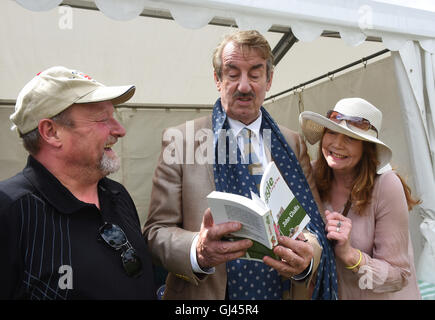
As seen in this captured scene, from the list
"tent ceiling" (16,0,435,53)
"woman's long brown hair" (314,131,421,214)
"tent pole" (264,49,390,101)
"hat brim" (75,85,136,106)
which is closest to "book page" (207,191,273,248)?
"hat brim" (75,85,136,106)

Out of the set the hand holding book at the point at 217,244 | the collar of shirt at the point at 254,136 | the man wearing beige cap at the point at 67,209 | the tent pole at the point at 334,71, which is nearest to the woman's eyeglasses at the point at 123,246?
the man wearing beige cap at the point at 67,209

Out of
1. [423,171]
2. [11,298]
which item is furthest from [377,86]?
[11,298]

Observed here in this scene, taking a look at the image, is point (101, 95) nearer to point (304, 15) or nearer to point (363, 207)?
point (363, 207)

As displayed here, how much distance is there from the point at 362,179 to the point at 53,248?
149 centimetres

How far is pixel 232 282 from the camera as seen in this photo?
1.34 metres

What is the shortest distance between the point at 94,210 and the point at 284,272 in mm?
769

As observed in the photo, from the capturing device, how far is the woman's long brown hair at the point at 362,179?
1.56m

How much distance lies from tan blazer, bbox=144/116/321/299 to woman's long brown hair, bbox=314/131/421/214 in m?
0.41

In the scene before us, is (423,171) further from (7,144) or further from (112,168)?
(7,144)

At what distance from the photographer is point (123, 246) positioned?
111cm

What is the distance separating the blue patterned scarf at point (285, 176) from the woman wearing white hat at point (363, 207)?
0.07 meters

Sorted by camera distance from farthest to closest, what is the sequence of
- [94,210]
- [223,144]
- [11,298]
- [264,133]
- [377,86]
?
[377,86] < [264,133] < [223,144] < [94,210] < [11,298]

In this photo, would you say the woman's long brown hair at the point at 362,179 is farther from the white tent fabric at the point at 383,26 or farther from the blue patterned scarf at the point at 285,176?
the white tent fabric at the point at 383,26

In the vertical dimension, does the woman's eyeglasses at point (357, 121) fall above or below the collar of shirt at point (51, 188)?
above
